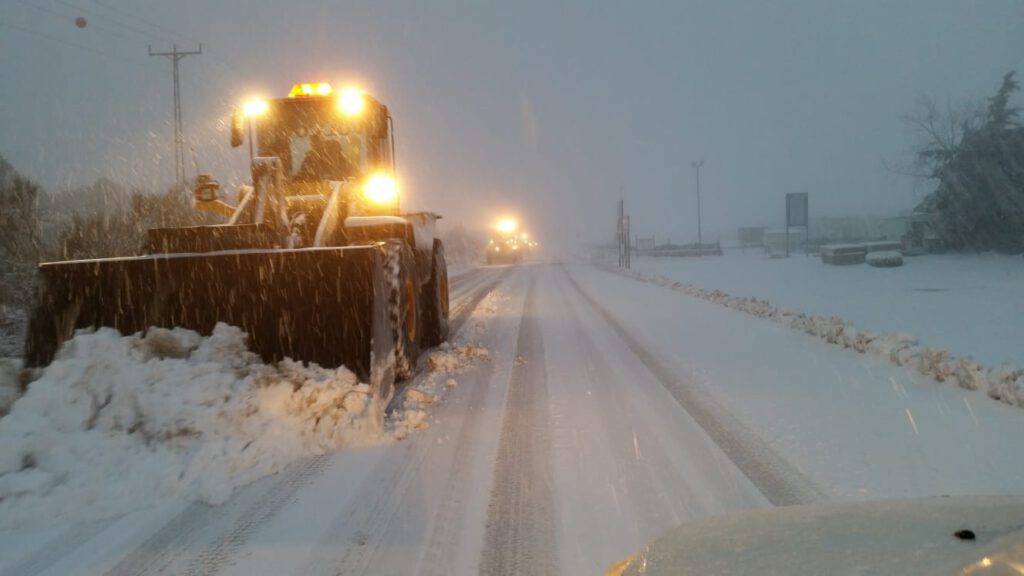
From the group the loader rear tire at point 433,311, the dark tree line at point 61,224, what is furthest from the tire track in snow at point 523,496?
the dark tree line at point 61,224

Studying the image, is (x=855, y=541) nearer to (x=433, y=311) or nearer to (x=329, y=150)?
(x=433, y=311)

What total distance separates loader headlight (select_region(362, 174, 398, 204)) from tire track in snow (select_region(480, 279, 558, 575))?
11.2 feet

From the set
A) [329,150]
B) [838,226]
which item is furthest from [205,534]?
[838,226]

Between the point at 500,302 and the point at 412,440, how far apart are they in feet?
37.9

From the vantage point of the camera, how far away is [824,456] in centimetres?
454

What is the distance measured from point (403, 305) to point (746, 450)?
3.55m

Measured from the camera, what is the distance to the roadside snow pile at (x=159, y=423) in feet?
12.9

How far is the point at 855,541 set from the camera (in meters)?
1.92

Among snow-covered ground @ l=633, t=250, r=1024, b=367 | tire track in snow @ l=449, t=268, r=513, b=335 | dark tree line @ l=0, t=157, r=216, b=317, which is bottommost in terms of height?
snow-covered ground @ l=633, t=250, r=1024, b=367

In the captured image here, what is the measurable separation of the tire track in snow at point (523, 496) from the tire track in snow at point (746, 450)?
1.20 m

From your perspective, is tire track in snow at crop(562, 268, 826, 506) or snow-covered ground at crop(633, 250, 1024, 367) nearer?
tire track in snow at crop(562, 268, 826, 506)

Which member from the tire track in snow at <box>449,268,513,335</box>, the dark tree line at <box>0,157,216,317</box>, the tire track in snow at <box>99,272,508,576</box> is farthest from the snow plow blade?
the dark tree line at <box>0,157,216,317</box>

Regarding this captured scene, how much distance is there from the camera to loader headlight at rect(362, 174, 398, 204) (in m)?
8.91

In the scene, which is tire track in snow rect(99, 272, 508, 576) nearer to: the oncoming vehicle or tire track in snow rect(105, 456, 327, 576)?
tire track in snow rect(105, 456, 327, 576)
